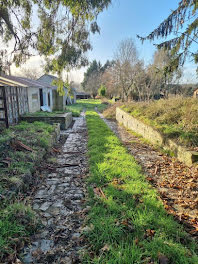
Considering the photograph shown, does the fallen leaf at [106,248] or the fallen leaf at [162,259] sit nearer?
the fallen leaf at [162,259]

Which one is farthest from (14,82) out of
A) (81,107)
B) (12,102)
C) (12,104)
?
(81,107)

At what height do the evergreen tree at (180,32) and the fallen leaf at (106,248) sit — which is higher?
the evergreen tree at (180,32)

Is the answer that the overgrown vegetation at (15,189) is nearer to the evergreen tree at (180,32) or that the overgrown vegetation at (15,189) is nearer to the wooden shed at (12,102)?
the wooden shed at (12,102)

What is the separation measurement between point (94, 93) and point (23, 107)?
43.9 metres

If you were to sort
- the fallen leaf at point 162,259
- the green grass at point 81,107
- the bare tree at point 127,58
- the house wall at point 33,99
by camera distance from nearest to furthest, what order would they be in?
the fallen leaf at point 162,259
the house wall at point 33,99
the green grass at point 81,107
the bare tree at point 127,58

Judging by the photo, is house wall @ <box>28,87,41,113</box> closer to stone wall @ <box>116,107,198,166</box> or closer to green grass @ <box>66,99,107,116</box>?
green grass @ <box>66,99,107,116</box>

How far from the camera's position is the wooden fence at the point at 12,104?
26.2ft

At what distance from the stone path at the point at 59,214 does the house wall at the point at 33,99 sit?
9.13 metres

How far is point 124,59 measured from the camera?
22.5 m

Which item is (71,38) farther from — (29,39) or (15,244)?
(15,244)

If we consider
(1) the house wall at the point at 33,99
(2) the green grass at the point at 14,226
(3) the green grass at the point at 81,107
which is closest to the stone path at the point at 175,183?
(2) the green grass at the point at 14,226

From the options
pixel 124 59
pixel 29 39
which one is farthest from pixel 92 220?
pixel 124 59

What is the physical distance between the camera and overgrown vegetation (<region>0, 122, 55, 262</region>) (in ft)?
6.77

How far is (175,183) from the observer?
12.2 ft
